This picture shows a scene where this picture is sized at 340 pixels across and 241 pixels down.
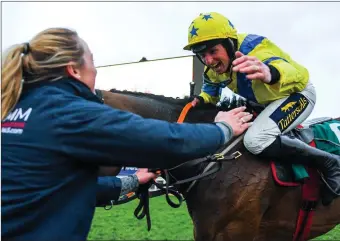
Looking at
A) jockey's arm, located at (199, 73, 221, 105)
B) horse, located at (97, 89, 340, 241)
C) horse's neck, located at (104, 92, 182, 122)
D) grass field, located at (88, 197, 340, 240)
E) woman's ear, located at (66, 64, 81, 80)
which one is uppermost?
woman's ear, located at (66, 64, 81, 80)

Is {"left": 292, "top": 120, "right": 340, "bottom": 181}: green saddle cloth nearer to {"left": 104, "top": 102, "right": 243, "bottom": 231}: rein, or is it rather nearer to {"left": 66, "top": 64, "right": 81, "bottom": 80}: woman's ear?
{"left": 104, "top": 102, "right": 243, "bottom": 231}: rein

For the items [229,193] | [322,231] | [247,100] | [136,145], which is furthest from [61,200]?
[322,231]

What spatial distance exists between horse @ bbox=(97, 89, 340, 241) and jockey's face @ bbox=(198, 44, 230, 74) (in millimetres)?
451

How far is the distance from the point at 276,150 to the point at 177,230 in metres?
5.01

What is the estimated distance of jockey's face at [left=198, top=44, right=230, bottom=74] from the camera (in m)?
A: 3.63

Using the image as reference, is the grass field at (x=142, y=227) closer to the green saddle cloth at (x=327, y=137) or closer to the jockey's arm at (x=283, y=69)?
the green saddle cloth at (x=327, y=137)

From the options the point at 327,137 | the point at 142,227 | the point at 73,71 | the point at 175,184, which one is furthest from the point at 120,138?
the point at 142,227

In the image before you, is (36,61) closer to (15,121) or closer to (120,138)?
(15,121)

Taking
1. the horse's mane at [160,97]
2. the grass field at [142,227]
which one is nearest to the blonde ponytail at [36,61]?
the horse's mane at [160,97]

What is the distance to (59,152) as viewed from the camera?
184 cm

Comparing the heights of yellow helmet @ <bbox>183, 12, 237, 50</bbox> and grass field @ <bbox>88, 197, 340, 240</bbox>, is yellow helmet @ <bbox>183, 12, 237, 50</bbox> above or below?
above

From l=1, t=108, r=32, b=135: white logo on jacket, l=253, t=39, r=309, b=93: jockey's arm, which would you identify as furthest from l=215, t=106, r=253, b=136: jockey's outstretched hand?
l=253, t=39, r=309, b=93: jockey's arm

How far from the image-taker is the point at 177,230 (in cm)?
838

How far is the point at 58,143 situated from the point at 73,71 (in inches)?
13.0
